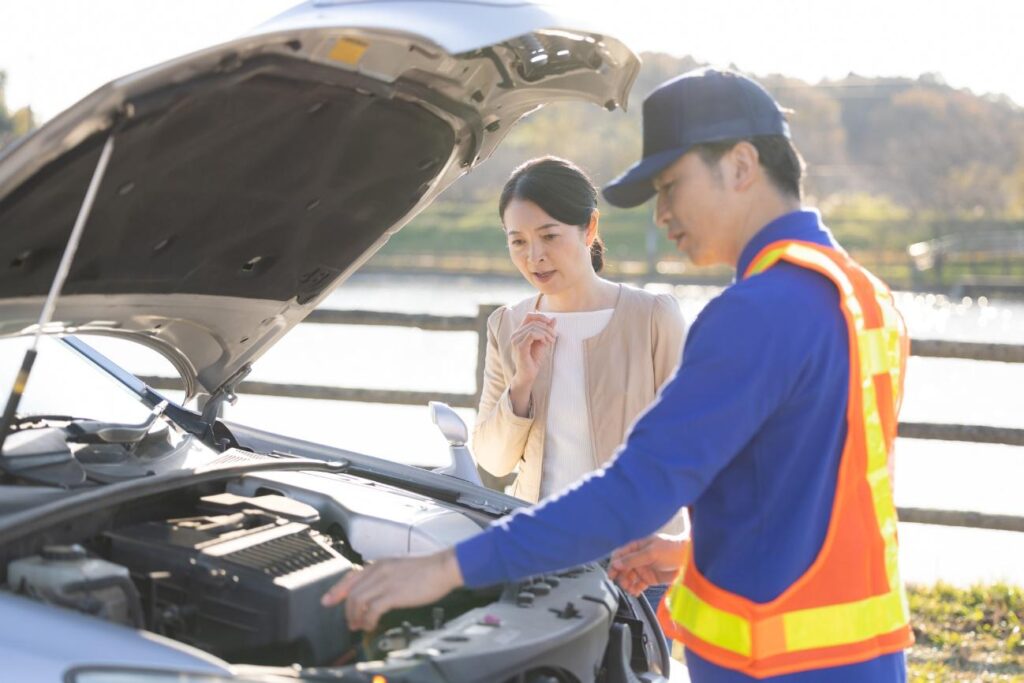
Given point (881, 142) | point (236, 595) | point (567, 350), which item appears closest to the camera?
point (236, 595)

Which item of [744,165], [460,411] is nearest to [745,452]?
[744,165]

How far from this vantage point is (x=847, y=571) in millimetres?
2064

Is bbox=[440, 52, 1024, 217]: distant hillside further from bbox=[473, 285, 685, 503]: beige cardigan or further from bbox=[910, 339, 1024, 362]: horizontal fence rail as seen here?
bbox=[473, 285, 685, 503]: beige cardigan

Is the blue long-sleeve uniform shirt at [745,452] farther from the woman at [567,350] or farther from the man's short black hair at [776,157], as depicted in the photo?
the woman at [567,350]

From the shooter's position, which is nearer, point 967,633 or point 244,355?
point 244,355

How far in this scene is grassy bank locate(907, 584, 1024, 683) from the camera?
5.02 m

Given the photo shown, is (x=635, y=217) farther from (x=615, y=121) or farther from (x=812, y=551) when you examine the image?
(x=812, y=551)

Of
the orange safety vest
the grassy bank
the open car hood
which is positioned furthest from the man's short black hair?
the grassy bank

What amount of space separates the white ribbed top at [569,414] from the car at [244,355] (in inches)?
9.7

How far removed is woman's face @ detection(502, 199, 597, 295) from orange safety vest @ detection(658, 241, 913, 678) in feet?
4.55

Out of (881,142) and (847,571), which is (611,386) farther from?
(881,142)

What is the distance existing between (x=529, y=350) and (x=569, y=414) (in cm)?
22

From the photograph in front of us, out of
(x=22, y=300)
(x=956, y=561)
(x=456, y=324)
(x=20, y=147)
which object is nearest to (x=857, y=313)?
(x=20, y=147)

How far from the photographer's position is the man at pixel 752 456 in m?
2.00
